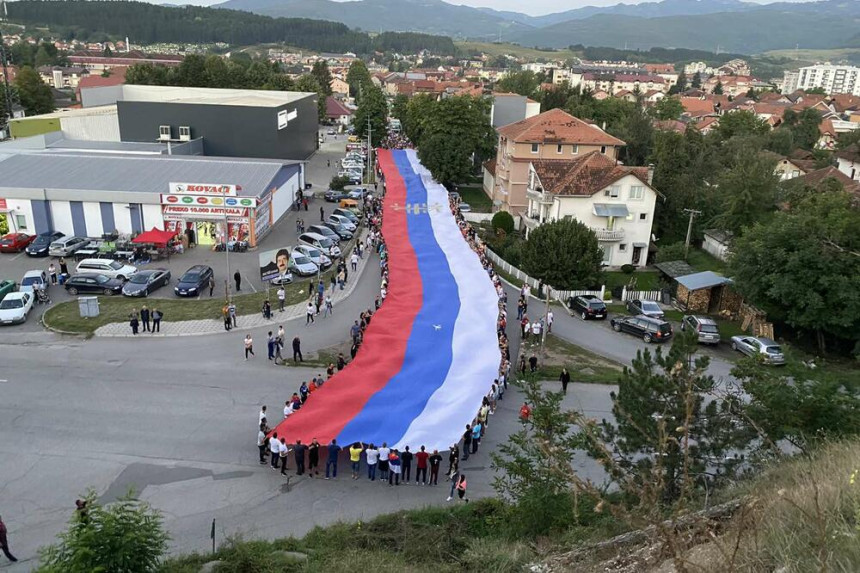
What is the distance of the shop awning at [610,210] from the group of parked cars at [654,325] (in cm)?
862

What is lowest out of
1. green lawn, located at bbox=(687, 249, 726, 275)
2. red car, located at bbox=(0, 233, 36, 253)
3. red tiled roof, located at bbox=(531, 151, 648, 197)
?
green lawn, located at bbox=(687, 249, 726, 275)

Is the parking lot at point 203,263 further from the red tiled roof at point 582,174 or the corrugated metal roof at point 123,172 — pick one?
the red tiled roof at point 582,174

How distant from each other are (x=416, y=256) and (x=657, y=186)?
81.9 feet

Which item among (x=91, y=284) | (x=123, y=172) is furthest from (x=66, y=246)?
(x=123, y=172)

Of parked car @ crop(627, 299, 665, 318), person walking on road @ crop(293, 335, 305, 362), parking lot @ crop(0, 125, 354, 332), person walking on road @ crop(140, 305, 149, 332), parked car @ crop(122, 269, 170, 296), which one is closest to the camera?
person walking on road @ crop(293, 335, 305, 362)

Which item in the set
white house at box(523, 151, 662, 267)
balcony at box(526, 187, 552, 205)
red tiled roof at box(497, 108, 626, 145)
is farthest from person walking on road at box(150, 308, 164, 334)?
red tiled roof at box(497, 108, 626, 145)

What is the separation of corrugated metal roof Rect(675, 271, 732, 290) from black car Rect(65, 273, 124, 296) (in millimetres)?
28983

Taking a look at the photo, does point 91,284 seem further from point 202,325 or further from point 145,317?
point 202,325

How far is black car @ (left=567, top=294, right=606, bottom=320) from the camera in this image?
101 ft

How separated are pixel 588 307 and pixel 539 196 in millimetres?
12912

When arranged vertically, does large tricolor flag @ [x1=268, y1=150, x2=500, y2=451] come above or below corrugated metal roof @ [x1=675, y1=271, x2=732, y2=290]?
above

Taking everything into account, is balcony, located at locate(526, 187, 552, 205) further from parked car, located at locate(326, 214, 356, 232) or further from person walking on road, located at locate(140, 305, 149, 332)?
person walking on road, located at locate(140, 305, 149, 332)

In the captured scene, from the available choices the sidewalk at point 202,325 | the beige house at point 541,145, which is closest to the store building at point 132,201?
the sidewalk at point 202,325

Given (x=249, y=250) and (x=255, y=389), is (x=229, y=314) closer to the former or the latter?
(x=255, y=389)
